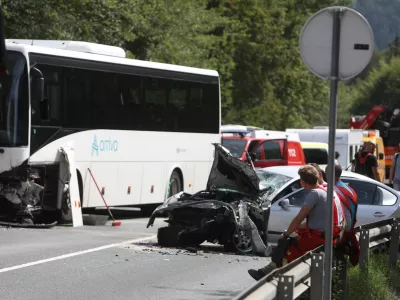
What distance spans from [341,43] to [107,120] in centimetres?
1456

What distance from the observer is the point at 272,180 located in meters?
18.7

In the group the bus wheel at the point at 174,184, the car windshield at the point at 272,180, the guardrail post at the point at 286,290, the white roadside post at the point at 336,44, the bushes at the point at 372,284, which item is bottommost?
the bus wheel at the point at 174,184

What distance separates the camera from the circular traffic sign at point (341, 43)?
938 cm

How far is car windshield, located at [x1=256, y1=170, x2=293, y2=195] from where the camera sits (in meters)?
18.4

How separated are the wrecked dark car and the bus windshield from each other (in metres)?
3.82

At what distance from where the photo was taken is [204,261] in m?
16.1

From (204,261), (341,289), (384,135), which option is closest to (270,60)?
(384,135)

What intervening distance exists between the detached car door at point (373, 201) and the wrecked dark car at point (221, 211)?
1.53 meters

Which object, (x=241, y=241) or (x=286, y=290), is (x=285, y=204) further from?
(x=286, y=290)

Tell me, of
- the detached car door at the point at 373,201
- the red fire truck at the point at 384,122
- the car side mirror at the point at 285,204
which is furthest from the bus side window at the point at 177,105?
the red fire truck at the point at 384,122

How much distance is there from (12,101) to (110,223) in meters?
4.00

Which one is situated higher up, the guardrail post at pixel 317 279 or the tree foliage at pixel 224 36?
the tree foliage at pixel 224 36

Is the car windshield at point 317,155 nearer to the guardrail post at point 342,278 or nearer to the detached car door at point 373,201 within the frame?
the detached car door at point 373,201

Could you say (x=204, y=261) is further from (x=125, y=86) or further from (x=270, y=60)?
(x=270, y=60)
